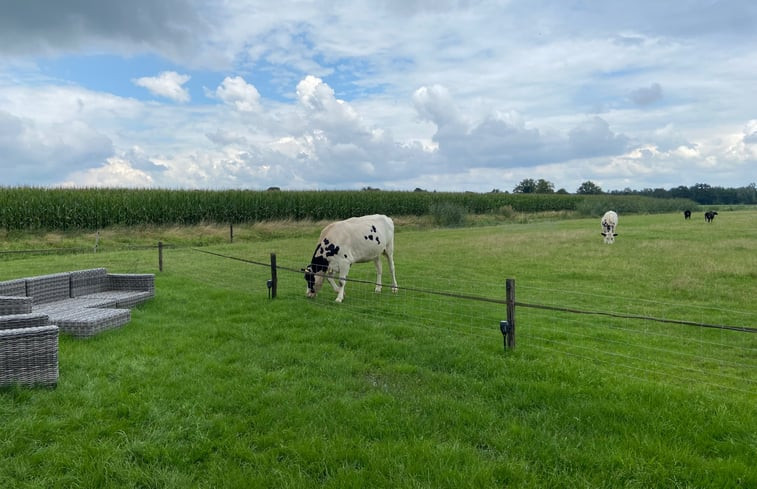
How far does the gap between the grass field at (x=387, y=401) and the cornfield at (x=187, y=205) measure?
18.1m

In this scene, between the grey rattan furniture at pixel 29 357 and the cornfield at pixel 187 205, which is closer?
the grey rattan furniture at pixel 29 357

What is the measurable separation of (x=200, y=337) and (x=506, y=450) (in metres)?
4.78

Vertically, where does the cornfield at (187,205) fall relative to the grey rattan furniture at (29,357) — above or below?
above

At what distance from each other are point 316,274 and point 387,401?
5257mm

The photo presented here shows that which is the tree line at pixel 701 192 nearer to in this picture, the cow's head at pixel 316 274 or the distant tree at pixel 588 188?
the distant tree at pixel 588 188

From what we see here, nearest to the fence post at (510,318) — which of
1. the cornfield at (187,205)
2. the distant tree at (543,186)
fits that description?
the cornfield at (187,205)

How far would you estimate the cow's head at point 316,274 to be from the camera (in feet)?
32.2

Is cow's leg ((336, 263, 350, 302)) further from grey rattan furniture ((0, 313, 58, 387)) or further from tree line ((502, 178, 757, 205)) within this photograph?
tree line ((502, 178, 757, 205))

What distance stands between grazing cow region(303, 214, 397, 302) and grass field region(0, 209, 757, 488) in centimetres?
69

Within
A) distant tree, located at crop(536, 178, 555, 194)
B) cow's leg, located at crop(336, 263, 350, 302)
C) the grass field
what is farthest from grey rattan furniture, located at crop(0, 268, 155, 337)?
distant tree, located at crop(536, 178, 555, 194)

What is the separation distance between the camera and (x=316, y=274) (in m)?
9.70

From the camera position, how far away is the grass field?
3539 millimetres

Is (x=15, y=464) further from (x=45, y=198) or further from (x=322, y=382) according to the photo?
(x=45, y=198)

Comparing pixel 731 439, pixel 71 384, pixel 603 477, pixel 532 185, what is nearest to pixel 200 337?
pixel 71 384
